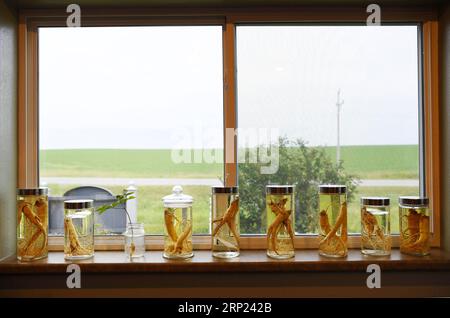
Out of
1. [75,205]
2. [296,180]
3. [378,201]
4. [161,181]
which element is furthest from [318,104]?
[75,205]

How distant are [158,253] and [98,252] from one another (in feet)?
0.85

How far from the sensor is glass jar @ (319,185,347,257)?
1621 mm

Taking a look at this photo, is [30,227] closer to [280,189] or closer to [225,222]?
[225,222]

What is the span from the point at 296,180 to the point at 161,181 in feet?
1.95

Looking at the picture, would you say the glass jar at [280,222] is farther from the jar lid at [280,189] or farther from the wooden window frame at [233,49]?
the wooden window frame at [233,49]

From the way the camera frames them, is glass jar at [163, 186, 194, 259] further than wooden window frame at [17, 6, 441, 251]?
No

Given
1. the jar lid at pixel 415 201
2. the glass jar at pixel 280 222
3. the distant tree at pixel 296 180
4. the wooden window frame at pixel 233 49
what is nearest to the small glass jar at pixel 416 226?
the jar lid at pixel 415 201

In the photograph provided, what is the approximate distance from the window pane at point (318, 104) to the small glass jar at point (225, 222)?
150 millimetres

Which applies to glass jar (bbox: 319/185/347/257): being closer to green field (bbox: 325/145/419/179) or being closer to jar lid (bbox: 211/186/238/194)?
green field (bbox: 325/145/419/179)

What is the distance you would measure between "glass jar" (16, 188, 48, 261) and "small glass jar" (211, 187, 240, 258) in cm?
68

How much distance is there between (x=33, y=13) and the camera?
180cm

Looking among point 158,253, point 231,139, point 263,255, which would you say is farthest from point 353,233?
→ point 158,253

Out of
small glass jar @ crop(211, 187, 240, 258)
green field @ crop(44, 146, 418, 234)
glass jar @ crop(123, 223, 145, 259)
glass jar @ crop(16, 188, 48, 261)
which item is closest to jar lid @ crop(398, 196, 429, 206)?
green field @ crop(44, 146, 418, 234)

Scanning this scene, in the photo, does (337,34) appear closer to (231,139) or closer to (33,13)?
(231,139)
